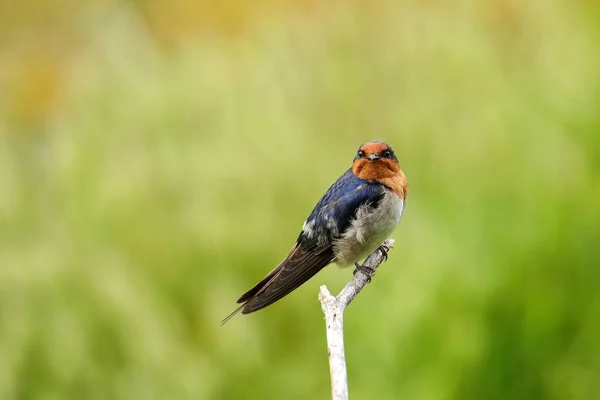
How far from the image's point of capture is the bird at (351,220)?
6.07ft

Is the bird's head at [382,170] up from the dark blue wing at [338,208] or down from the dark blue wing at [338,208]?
up

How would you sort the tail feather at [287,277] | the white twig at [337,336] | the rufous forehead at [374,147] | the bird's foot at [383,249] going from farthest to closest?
the bird's foot at [383,249], the rufous forehead at [374,147], the tail feather at [287,277], the white twig at [337,336]

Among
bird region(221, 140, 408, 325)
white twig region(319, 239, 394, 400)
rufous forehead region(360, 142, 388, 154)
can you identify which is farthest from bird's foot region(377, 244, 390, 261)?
white twig region(319, 239, 394, 400)

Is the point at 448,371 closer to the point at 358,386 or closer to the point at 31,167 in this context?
the point at 358,386

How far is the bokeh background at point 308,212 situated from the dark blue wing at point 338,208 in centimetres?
66

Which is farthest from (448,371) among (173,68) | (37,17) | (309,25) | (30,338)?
(37,17)

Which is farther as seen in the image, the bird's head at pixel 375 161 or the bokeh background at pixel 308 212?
the bokeh background at pixel 308 212

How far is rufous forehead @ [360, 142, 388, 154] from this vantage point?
1847 millimetres

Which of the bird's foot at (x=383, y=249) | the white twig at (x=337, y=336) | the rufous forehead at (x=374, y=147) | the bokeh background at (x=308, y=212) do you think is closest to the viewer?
the white twig at (x=337, y=336)

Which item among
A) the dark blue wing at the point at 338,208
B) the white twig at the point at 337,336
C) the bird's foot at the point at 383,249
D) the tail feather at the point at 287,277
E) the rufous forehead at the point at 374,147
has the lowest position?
the white twig at the point at 337,336

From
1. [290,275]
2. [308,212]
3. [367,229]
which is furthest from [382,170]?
[308,212]

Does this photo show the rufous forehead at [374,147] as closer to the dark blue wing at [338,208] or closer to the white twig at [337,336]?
the dark blue wing at [338,208]

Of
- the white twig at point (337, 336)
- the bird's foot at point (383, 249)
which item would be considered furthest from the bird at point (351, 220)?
the white twig at point (337, 336)

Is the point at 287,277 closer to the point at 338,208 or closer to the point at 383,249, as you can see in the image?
the point at 338,208
